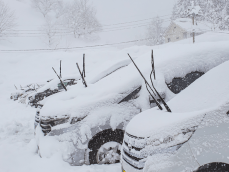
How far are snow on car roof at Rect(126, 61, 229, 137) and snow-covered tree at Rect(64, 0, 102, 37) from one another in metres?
43.2

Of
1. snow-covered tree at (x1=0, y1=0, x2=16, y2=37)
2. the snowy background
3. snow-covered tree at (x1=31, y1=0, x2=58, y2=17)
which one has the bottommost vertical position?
the snowy background

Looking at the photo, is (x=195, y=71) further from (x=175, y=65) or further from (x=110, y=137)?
(x=110, y=137)

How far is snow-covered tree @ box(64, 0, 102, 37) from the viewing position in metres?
42.4

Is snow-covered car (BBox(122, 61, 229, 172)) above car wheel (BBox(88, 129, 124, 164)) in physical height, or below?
above

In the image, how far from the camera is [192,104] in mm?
2105

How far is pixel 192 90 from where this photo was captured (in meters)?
2.42

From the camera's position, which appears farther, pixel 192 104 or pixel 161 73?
pixel 161 73

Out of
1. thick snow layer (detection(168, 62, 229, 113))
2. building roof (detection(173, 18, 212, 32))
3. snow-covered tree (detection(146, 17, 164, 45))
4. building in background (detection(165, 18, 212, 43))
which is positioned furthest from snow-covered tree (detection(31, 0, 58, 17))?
thick snow layer (detection(168, 62, 229, 113))

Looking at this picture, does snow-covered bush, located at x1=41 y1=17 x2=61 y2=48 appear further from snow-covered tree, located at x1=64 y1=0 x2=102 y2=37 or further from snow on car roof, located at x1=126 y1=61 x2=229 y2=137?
snow on car roof, located at x1=126 y1=61 x2=229 y2=137

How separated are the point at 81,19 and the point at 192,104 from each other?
147 feet

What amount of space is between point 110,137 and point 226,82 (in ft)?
6.23

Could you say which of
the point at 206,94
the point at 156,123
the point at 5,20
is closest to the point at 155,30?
the point at 5,20

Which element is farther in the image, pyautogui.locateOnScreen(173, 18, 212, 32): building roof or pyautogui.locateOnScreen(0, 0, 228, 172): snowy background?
pyautogui.locateOnScreen(173, 18, 212, 32): building roof

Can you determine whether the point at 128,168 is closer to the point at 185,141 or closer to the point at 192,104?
the point at 185,141
